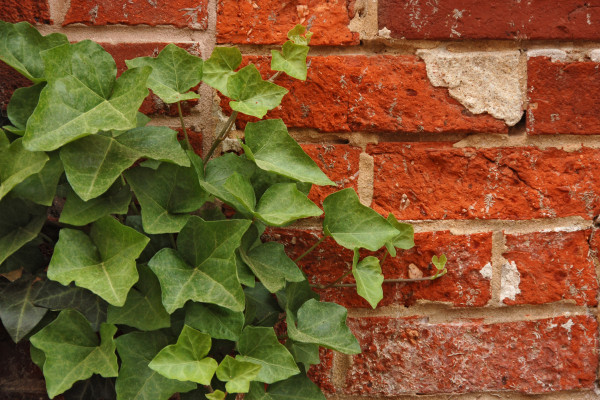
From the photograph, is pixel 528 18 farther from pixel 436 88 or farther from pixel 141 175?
pixel 141 175

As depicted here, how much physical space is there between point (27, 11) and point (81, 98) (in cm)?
24

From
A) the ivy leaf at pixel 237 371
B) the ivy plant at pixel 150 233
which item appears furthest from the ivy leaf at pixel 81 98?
the ivy leaf at pixel 237 371

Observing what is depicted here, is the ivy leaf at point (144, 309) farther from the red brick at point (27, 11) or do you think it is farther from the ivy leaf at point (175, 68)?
the red brick at point (27, 11)

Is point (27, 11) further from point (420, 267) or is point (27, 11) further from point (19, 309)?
point (420, 267)

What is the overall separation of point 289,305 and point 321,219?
0.13m

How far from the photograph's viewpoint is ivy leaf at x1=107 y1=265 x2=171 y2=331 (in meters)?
0.48

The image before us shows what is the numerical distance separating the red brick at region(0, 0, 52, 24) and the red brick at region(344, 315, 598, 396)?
52 cm

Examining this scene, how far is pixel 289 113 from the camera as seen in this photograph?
636mm

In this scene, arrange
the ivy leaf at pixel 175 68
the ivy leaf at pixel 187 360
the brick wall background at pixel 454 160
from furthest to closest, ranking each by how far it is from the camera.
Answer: the brick wall background at pixel 454 160, the ivy leaf at pixel 175 68, the ivy leaf at pixel 187 360

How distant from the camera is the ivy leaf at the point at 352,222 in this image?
0.55 metres

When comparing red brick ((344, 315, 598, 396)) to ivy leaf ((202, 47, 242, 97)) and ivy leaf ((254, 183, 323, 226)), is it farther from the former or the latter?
ivy leaf ((202, 47, 242, 97))

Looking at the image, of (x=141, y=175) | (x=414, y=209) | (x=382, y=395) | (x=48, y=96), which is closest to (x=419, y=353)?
(x=382, y=395)

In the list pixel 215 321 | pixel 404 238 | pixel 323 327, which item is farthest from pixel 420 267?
pixel 215 321

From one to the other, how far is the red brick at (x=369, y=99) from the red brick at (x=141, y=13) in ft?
0.27
